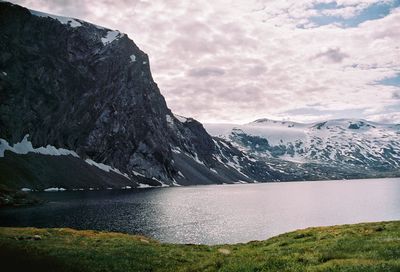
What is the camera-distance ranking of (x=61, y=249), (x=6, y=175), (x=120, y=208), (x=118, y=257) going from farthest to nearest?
(x=6, y=175) < (x=120, y=208) < (x=61, y=249) < (x=118, y=257)

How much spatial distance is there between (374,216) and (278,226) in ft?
125

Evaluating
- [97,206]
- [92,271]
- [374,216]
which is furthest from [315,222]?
[92,271]

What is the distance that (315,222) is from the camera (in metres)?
107

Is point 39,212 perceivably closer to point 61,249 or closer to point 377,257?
point 61,249

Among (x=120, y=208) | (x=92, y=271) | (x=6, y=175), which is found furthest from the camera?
(x=6, y=175)

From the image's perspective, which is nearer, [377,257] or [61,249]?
[377,257]

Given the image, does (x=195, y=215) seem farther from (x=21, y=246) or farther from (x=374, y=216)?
(x=21, y=246)

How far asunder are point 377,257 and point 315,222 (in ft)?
286

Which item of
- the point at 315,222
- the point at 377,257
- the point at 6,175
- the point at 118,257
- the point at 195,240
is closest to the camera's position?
the point at 377,257

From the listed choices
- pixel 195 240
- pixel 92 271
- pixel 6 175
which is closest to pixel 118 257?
pixel 92 271

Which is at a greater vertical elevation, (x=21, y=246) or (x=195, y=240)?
(x=21, y=246)

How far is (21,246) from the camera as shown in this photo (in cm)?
3800

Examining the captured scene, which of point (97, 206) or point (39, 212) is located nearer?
point (39, 212)

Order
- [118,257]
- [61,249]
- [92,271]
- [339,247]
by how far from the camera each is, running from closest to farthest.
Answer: [92,271] < [339,247] < [118,257] < [61,249]
